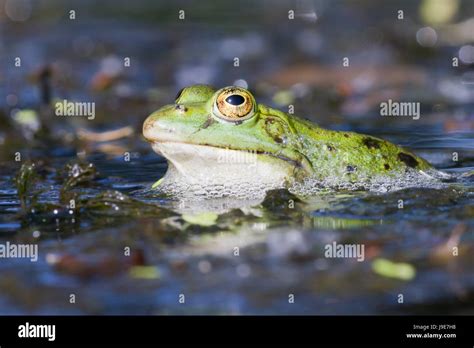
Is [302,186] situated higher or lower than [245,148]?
lower

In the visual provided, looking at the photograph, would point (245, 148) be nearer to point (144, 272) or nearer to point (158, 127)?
point (158, 127)

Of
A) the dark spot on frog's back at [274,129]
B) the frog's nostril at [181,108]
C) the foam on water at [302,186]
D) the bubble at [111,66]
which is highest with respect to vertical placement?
the bubble at [111,66]

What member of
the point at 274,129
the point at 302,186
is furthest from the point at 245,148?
the point at 302,186

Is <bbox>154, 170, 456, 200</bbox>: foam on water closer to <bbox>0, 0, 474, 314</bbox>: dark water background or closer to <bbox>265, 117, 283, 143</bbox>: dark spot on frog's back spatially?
<bbox>0, 0, 474, 314</bbox>: dark water background

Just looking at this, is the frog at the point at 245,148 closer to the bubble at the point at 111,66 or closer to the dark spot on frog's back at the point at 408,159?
the dark spot on frog's back at the point at 408,159

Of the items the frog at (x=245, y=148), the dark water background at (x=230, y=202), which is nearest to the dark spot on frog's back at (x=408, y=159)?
the frog at (x=245, y=148)
